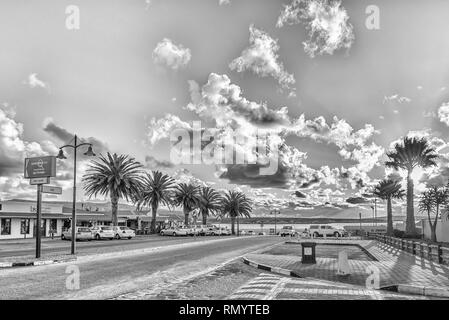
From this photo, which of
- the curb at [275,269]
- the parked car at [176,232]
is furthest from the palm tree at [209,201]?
the curb at [275,269]

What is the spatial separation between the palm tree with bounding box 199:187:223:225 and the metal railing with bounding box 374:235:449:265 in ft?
175

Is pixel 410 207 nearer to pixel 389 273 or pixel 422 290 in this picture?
pixel 389 273

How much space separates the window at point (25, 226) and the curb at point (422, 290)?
51351 millimetres

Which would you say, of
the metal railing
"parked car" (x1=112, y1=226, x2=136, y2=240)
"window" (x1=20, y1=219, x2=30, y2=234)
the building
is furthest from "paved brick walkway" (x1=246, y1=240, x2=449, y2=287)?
"window" (x1=20, y1=219, x2=30, y2=234)

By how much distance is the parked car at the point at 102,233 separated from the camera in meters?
48.8

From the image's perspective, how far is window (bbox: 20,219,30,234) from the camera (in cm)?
5341

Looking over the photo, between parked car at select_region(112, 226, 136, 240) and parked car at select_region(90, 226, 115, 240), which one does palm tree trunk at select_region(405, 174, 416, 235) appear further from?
parked car at select_region(90, 226, 115, 240)

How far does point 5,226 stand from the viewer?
5081 cm

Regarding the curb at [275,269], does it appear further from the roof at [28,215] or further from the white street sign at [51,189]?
the roof at [28,215]

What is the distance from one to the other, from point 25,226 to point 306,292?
51.0m

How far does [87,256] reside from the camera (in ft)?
77.0

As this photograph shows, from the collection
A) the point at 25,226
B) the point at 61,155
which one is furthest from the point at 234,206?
the point at 61,155

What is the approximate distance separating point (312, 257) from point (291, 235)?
46.1m
